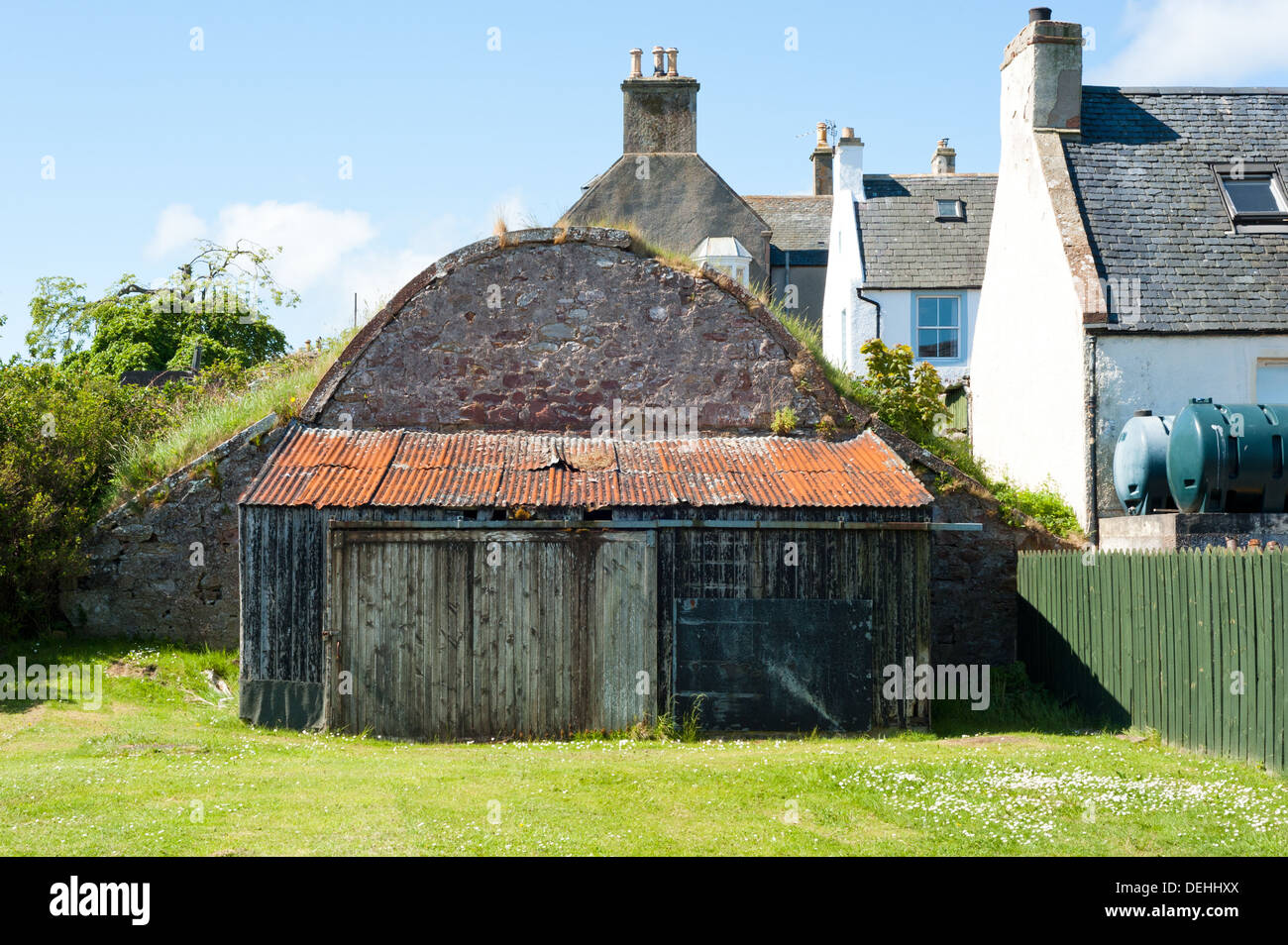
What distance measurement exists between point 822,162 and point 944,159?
4940 mm

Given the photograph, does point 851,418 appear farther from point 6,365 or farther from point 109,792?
point 6,365

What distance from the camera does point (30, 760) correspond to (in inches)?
476

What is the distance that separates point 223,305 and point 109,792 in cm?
3937

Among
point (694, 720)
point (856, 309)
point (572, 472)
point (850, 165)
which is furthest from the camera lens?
point (850, 165)

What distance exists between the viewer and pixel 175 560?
17.0 metres

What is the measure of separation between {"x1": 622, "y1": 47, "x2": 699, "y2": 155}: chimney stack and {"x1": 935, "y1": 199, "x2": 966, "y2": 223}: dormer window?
6587mm

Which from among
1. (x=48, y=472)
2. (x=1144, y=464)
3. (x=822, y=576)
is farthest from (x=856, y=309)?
(x=48, y=472)

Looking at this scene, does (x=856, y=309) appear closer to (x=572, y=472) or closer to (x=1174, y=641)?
(x=572, y=472)

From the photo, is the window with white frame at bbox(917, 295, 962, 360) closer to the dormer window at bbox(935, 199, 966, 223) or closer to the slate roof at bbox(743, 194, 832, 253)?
the dormer window at bbox(935, 199, 966, 223)

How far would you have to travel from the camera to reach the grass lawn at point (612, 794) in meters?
8.52

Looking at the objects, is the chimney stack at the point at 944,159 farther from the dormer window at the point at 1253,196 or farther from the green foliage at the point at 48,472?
the green foliage at the point at 48,472

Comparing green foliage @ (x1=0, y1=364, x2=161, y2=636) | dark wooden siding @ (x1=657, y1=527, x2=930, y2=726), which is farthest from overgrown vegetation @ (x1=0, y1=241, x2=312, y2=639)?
dark wooden siding @ (x1=657, y1=527, x2=930, y2=726)

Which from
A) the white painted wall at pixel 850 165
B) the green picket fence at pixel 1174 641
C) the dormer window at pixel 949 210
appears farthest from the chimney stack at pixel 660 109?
the green picket fence at pixel 1174 641

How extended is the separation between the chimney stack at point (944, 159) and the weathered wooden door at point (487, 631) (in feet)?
89.2
